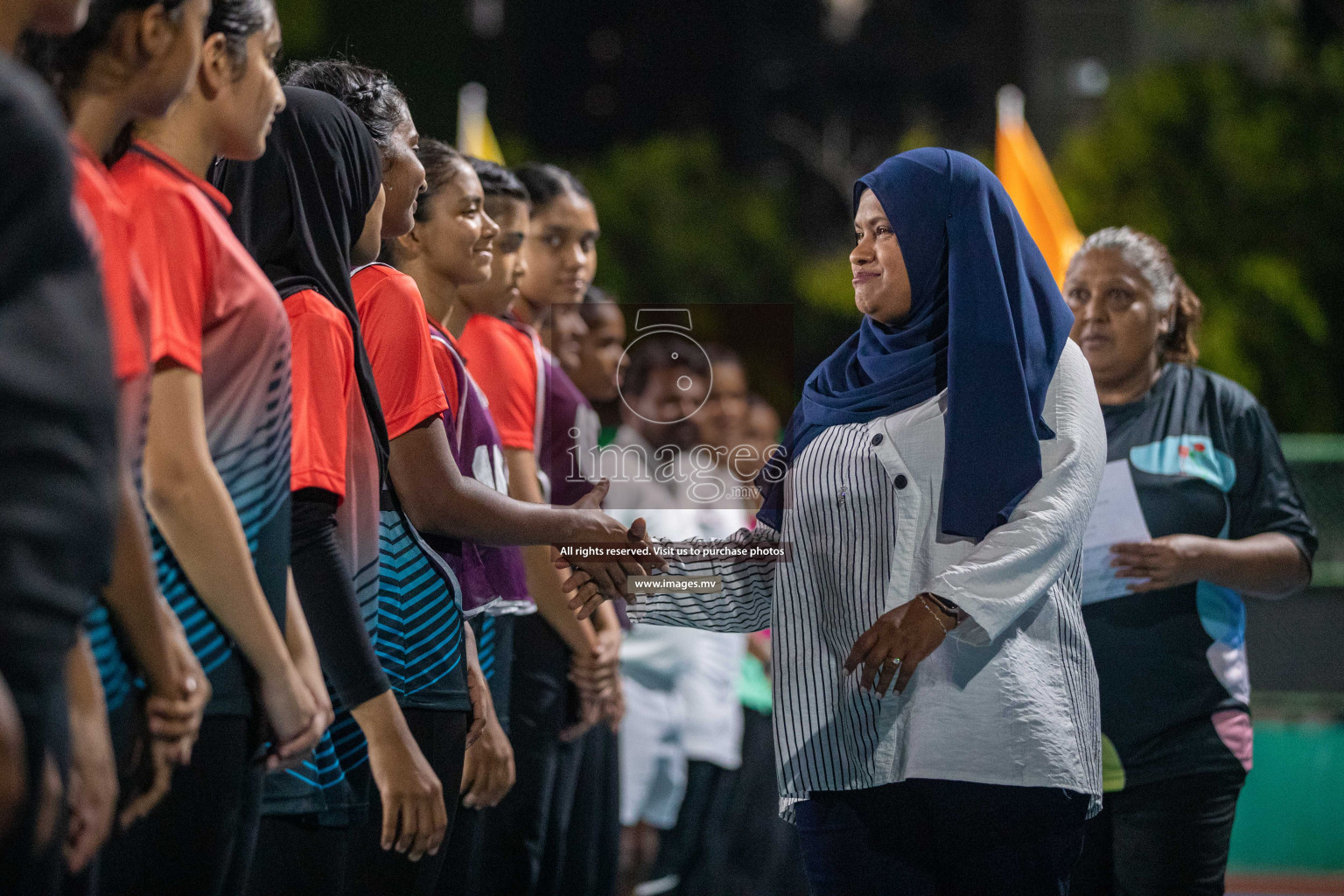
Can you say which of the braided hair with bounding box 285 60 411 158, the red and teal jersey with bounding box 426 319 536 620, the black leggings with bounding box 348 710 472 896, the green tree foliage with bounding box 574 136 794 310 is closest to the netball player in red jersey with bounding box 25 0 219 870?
the black leggings with bounding box 348 710 472 896

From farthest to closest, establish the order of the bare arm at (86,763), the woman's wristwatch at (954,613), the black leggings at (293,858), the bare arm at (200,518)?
the woman's wristwatch at (954,613), the black leggings at (293,858), the bare arm at (200,518), the bare arm at (86,763)

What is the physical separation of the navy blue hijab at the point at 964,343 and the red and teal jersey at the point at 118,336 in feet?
4.10

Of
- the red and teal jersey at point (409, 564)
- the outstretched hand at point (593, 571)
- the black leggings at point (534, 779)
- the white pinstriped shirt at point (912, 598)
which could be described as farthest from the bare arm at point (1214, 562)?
the red and teal jersey at point (409, 564)

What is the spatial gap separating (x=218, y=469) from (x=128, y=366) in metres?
0.25

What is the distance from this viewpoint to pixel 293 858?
Answer: 2.03m

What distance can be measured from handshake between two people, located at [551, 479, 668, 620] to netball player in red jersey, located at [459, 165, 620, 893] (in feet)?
1.84

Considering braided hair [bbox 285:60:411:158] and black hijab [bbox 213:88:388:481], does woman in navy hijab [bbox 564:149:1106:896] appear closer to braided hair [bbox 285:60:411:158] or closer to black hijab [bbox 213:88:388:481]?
black hijab [bbox 213:88:388:481]

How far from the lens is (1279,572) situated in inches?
123

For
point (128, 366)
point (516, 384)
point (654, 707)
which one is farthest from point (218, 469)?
point (654, 707)

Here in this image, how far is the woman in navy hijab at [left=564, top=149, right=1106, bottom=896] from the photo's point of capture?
7.19 feet

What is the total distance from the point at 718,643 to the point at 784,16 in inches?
1438

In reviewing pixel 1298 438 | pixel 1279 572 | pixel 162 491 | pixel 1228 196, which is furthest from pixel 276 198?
pixel 1228 196

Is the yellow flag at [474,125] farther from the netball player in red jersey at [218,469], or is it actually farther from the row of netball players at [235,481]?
the netball player in red jersey at [218,469]

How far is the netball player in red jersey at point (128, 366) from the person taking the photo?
4.54 ft
